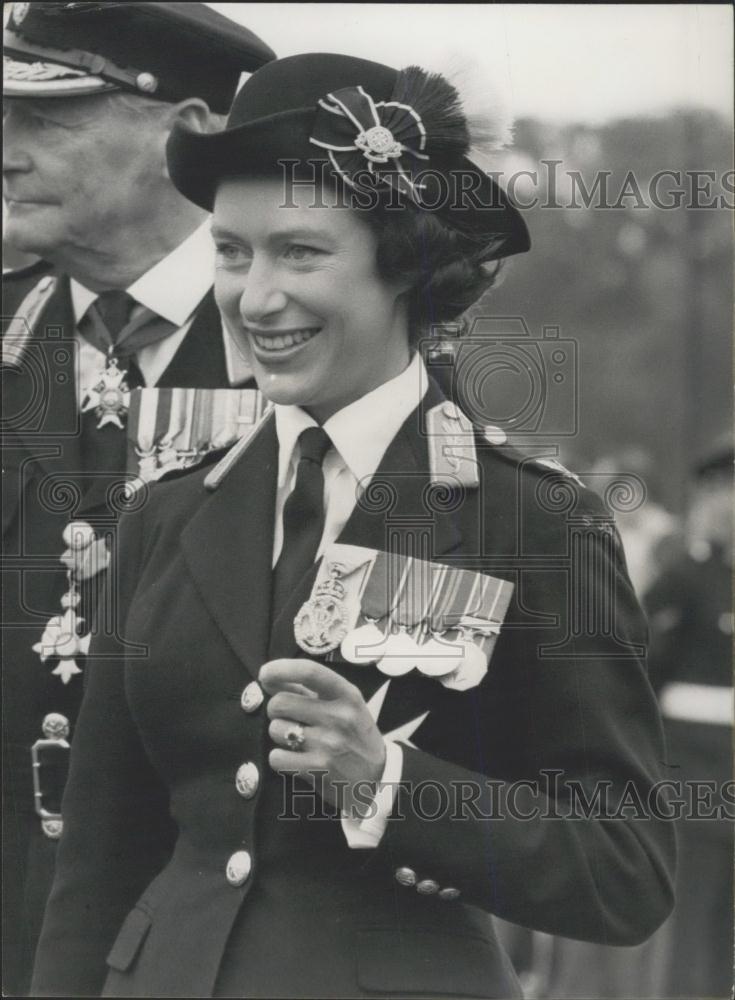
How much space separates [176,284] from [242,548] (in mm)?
606

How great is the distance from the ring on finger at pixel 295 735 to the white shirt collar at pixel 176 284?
0.93 m

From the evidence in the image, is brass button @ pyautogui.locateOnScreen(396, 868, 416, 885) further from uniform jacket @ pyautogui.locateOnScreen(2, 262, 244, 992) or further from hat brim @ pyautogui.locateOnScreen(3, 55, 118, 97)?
hat brim @ pyautogui.locateOnScreen(3, 55, 118, 97)

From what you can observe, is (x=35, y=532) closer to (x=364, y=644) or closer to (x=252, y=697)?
(x=252, y=697)

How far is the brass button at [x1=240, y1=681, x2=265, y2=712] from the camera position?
8.34ft

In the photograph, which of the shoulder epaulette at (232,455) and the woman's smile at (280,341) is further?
the shoulder epaulette at (232,455)

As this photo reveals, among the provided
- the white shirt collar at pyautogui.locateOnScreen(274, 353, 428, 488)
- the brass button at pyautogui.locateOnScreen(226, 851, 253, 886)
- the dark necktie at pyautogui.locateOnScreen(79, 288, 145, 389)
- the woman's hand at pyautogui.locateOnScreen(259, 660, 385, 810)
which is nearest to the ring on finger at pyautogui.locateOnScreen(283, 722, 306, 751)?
the woman's hand at pyautogui.locateOnScreen(259, 660, 385, 810)

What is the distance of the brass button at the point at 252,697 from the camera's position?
2543 mm

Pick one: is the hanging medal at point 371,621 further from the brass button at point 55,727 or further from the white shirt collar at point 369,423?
the brass button at point 55,727

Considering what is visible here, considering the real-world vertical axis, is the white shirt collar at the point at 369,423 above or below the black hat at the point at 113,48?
below

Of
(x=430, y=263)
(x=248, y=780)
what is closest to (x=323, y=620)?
(x=248, y=780)

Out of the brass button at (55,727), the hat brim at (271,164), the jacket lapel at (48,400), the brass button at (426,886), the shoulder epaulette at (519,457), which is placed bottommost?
the brass button at (426,886)

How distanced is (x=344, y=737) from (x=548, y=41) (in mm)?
1480

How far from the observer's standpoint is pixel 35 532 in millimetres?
2896

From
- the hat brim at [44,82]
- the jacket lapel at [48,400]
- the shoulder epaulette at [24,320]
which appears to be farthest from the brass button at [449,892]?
the hat brim at [44,82]
